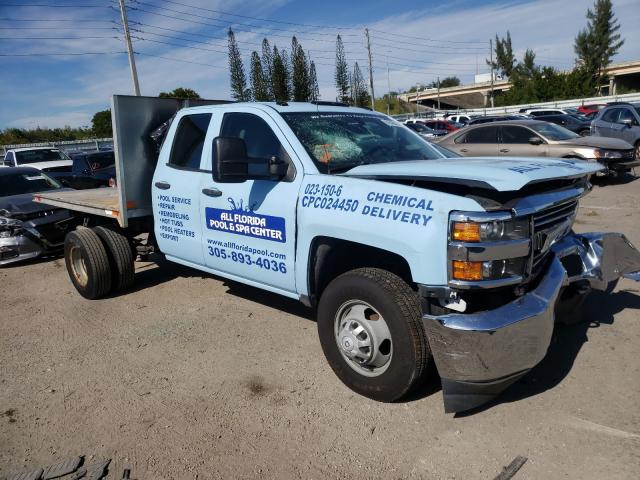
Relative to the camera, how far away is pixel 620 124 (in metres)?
13.8

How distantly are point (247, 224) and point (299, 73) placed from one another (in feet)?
210

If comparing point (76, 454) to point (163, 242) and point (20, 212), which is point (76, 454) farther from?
point (20, 212)

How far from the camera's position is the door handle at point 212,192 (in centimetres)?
427

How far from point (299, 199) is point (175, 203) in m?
1.75

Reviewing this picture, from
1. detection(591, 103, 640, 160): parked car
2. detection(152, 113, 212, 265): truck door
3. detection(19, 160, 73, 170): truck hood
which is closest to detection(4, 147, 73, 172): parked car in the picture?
detection(19, 160, 73, 170): truck hood

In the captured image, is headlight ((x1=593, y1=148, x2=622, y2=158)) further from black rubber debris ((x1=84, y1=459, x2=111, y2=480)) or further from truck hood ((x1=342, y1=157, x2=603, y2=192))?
black rubber debris ((x1=84, y1=459, x2=111, y2=480))

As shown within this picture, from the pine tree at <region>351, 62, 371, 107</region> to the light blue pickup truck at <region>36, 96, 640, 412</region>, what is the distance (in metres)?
64.7

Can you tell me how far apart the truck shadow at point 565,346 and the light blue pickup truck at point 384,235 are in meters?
0.34

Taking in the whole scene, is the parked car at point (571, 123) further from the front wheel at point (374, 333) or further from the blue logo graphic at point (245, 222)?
the front wheel at point (374, 333)

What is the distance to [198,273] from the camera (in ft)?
21.8

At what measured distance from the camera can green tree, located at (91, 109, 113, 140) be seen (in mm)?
55938

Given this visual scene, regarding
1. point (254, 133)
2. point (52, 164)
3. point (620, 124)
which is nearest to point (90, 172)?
point (52, 164)

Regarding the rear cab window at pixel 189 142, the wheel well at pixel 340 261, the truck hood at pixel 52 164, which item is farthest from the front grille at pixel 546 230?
the truck hood at pixel 52 164

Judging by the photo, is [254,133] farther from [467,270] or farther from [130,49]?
[130,49]
